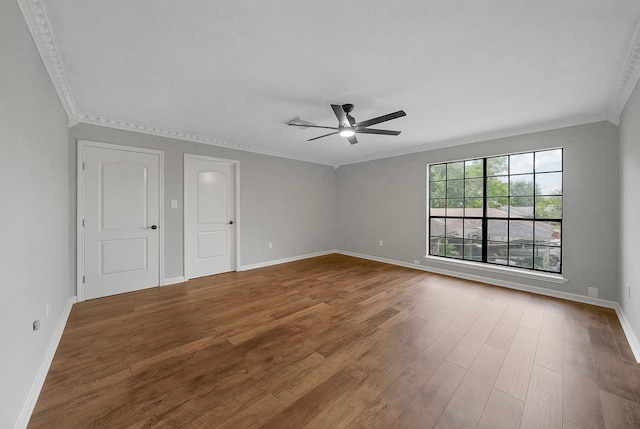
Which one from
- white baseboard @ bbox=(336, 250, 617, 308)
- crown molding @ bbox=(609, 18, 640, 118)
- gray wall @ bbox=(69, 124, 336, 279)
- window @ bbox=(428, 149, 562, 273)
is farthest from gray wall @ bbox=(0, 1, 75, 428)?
window @ bbox=(428, 149, 562, 273)

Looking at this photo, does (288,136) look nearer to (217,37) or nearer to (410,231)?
(217,37)

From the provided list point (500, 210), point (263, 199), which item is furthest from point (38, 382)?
point (500, 210)

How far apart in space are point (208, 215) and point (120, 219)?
49.3 inches

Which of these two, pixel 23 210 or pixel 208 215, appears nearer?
pixel 23 210

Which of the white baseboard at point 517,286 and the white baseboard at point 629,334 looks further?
the white baseboard at point 517,286

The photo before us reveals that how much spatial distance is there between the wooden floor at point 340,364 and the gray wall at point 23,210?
1.14 feet

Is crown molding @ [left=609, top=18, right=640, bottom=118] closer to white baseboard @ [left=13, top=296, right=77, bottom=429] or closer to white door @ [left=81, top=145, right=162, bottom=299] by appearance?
white baseboard @ [left=13, top=296, right=77, bottom=429]

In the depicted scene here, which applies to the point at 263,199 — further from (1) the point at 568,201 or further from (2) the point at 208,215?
(1) the point at 568,201

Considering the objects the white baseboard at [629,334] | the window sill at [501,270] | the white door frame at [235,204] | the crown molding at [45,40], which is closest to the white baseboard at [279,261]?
the white door frame at [235,204]

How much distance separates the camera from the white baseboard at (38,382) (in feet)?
4.61

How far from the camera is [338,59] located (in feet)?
6.74

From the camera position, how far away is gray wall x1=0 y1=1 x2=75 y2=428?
1.27 metres

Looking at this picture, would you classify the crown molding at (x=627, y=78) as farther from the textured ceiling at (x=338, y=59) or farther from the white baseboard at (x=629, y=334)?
the white baseboard at (x=629, y=334)

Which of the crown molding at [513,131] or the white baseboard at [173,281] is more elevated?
the crown molding at [513,131]
